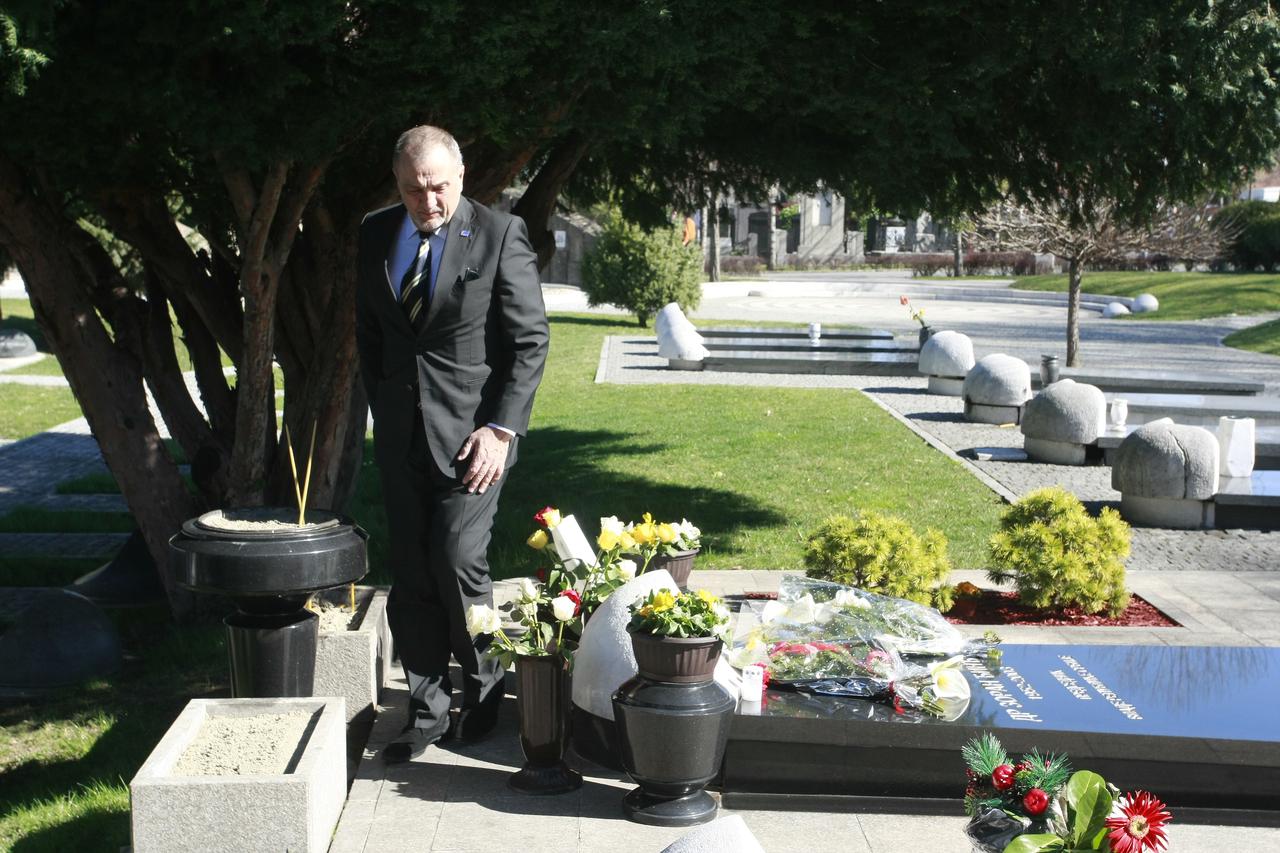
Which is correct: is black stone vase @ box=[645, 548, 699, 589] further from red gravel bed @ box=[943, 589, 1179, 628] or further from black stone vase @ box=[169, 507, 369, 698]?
red gravel bed @ box=[943, 589, 1179, 628]

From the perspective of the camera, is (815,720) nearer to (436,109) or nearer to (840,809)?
(840,809)

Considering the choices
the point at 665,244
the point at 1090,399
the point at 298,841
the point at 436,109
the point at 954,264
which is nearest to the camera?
the point at 298,841

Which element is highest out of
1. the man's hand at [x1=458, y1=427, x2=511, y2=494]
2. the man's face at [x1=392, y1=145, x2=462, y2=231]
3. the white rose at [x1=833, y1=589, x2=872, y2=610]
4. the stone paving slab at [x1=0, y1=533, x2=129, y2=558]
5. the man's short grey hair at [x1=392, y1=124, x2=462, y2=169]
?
the man's short grey hair at [x1=392, y1=124, x2=462, y2=169]

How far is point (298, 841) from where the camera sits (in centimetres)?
393

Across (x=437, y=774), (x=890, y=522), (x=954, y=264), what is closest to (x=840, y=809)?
(x=437, y=774)

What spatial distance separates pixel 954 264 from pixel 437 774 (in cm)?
6136

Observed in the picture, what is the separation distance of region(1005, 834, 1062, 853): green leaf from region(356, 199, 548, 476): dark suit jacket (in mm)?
2280

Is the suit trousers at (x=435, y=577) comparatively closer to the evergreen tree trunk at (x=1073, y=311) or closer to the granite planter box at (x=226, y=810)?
the granite planter box at (x=226, y=810)

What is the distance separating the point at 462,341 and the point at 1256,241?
159 feet

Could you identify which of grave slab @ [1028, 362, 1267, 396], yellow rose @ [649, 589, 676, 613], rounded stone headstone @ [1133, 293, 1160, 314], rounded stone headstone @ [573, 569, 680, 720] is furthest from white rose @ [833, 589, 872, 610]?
rounded stone headstone @ [1133, 293, 1160, 314]

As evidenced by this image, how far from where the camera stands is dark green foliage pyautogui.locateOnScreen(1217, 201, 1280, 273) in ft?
155

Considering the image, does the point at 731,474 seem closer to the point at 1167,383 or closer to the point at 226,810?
the point at 1167,383

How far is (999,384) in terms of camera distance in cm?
1627

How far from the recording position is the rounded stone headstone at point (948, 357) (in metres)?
19.2
